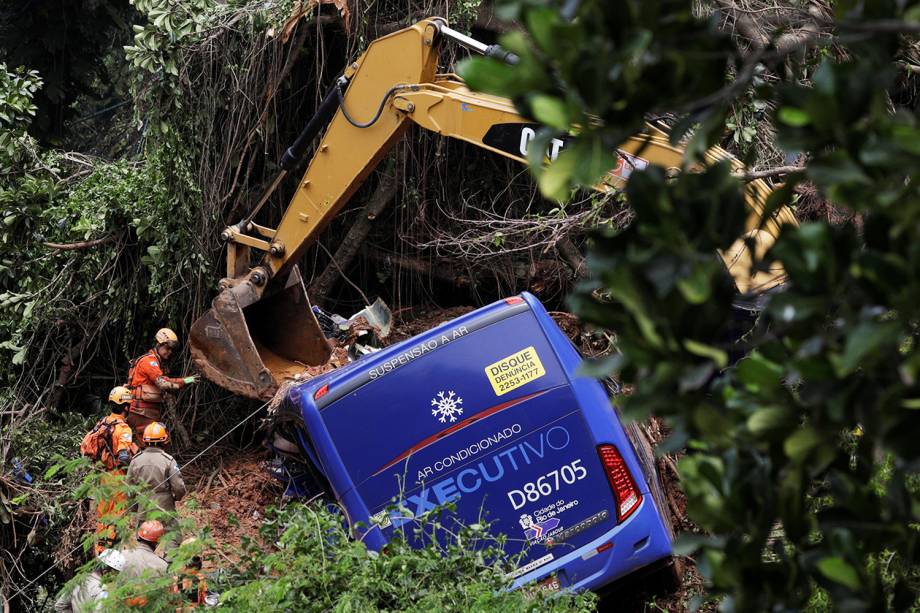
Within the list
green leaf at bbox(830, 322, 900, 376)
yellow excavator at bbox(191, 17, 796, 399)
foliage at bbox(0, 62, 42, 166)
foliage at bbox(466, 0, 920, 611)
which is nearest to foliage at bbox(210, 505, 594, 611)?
yellow excavator at bbox(191, 17, 796, 399)

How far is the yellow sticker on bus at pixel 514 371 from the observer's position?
7324 millimetres

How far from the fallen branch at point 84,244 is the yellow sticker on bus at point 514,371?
5731 mm

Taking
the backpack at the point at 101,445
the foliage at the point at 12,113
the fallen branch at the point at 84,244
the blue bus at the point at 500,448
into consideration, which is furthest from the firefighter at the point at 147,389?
the foliage at the point at 12,113

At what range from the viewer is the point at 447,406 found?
287 inches

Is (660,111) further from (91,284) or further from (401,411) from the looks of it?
(91,284)

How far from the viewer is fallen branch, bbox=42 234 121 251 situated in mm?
11688

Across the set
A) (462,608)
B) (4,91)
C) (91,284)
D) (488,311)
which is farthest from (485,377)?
(4,91)

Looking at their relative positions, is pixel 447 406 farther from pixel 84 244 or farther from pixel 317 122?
pixel 84 244

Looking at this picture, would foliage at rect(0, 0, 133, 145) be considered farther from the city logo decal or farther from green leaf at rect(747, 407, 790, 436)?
green leaf at rect(747, 407, 790, 436)

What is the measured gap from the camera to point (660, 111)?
283 cm

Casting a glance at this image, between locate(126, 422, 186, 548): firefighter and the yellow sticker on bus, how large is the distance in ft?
8.91

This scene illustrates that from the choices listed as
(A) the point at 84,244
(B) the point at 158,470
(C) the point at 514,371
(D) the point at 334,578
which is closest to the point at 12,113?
(A) the point at 84,244

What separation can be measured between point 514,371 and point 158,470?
9.54 feet

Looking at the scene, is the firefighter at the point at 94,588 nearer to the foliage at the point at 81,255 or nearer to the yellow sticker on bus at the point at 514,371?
the yellow sticker on bus at the point at 514,371
